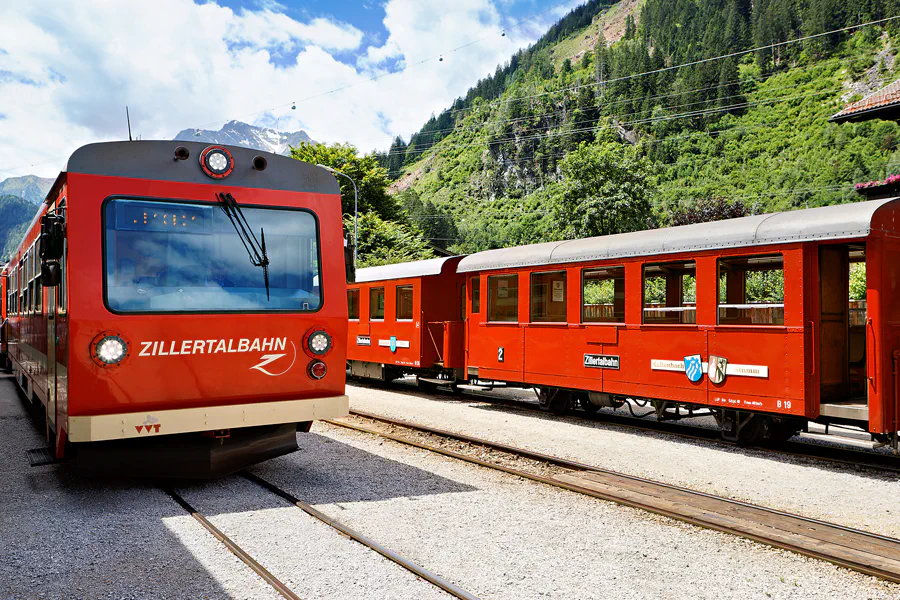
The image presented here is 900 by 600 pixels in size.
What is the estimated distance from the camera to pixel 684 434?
9.98 m

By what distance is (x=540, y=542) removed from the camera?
511cm

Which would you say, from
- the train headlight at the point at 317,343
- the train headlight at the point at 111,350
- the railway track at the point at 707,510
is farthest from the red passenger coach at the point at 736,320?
the train headlight at the point at 111,350

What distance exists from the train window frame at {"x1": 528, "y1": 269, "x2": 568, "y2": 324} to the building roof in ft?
33.8

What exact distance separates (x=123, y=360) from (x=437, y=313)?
949 cm

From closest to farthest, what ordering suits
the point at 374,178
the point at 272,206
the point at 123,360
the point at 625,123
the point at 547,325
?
1. the point at 123,360
2. the point at 272,206
3. the point at 547,325
4. the point at 374,178
5. the point at 625,123

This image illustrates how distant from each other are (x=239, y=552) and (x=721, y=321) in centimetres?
652

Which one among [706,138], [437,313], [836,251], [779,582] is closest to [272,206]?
[779,582]

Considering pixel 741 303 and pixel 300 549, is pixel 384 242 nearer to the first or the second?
pixel 741 303

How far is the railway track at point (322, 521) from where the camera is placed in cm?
410

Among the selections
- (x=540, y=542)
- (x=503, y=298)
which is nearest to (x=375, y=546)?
(x=540, y=542)

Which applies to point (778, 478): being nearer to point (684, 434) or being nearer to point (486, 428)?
point (684, 434)

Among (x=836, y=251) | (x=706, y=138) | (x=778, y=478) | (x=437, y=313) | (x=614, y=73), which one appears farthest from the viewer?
(x=614, y=73)

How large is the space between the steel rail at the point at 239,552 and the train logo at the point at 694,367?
20.4 feet

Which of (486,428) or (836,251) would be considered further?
(486,428)
